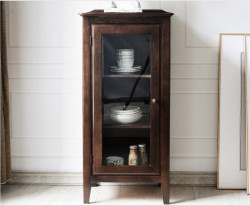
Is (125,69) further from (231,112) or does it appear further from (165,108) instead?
(231,112)

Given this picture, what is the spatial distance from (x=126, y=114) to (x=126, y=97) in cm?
12

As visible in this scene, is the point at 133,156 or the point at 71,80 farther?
the point at 71,80

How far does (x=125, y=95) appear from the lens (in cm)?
235

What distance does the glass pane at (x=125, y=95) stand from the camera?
7.61ft

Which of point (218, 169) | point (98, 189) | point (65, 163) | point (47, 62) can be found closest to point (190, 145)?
point (218, 169)

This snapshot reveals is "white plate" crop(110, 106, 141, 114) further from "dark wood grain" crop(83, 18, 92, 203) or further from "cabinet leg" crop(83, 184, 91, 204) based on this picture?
"cabinet leg" crop(83, 184, 91, 204)

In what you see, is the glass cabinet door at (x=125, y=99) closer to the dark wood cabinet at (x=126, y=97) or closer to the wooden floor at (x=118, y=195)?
the dark wood cabinet at (x=126, y=97)

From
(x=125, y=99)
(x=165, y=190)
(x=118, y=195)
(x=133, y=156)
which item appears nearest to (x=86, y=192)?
(x=118, y=195)

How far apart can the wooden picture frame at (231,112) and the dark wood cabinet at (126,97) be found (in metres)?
0.55

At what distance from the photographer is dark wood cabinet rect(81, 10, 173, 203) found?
229 centimetres

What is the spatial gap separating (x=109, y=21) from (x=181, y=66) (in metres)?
0.71

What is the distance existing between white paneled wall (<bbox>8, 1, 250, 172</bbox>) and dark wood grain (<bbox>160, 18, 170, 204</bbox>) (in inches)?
15.6

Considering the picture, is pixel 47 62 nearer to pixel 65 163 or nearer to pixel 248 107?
pixel 65 163

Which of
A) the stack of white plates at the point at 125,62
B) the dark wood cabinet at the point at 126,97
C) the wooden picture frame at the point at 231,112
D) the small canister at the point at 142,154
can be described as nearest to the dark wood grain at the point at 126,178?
the dark wood cabinet at the point at 126,97
